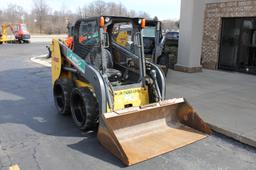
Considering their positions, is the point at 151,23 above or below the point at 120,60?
above

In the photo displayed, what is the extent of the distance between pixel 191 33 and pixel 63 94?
269 inches

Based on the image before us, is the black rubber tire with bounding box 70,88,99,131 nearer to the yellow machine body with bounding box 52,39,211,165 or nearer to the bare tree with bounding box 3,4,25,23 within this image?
the yellow machine body with bounding box 52,39,211,165

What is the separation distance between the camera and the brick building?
10211 millimetres

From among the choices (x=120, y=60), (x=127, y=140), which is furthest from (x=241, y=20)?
(x=127, y=140)

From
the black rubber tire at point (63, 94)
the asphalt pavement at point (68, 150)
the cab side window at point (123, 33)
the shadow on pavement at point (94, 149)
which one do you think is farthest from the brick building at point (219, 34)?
the shadow on pavement at point (94, 149)

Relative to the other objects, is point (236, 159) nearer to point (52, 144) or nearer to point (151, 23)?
point (52, 144)

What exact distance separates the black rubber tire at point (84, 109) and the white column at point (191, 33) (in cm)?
675

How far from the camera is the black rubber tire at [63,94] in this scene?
5.21 meters

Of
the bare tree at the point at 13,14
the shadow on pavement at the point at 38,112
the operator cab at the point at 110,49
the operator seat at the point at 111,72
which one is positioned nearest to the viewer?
the shadow on pavement at the point at 38,112

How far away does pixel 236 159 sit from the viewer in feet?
12.3

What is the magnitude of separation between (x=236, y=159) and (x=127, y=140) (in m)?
1.67

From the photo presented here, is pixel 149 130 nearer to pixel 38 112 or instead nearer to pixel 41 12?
pixel 38 112

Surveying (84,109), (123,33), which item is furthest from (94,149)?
(123,33)

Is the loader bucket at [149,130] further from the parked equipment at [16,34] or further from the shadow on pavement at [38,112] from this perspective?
the parked equipment at [16,34]
